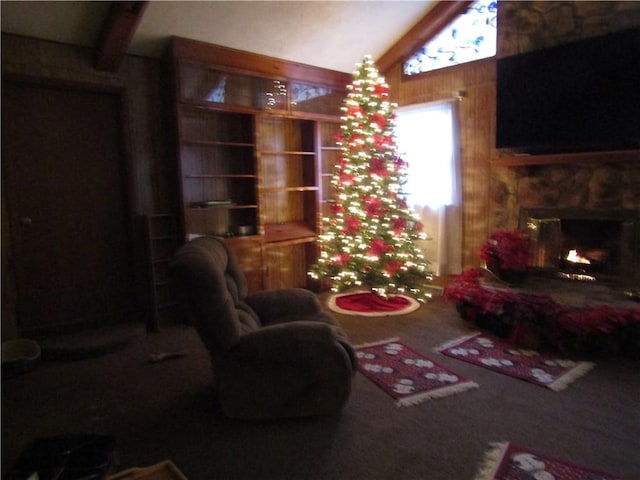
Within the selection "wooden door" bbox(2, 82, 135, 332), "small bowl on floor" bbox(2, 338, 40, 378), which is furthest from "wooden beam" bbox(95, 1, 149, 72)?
"small bowl on floor" bbox(2, 338, 40, 378)

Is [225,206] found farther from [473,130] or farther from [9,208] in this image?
[473,130]

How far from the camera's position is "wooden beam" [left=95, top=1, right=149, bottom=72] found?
307 cm

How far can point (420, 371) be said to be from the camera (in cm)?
287

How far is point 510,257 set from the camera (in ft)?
12.5

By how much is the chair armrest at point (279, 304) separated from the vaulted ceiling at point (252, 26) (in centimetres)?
229

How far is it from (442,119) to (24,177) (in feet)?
13.3

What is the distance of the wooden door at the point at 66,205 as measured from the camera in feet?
11.4

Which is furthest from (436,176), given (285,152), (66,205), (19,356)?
(19,356)

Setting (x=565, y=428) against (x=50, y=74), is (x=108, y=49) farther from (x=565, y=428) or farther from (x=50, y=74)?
(x=565, y=428)

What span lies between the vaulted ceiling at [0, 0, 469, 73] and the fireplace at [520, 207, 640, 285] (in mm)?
2408

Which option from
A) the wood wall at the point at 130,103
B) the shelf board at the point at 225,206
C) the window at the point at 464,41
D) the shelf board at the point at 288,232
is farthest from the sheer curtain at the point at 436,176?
the wood wall at the point at 130,103

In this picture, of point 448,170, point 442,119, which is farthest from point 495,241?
point 442,119

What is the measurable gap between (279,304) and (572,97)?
299 cm

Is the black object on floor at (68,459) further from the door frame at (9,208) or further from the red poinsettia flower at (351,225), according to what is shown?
the red poinsettia flower at (351,225)
